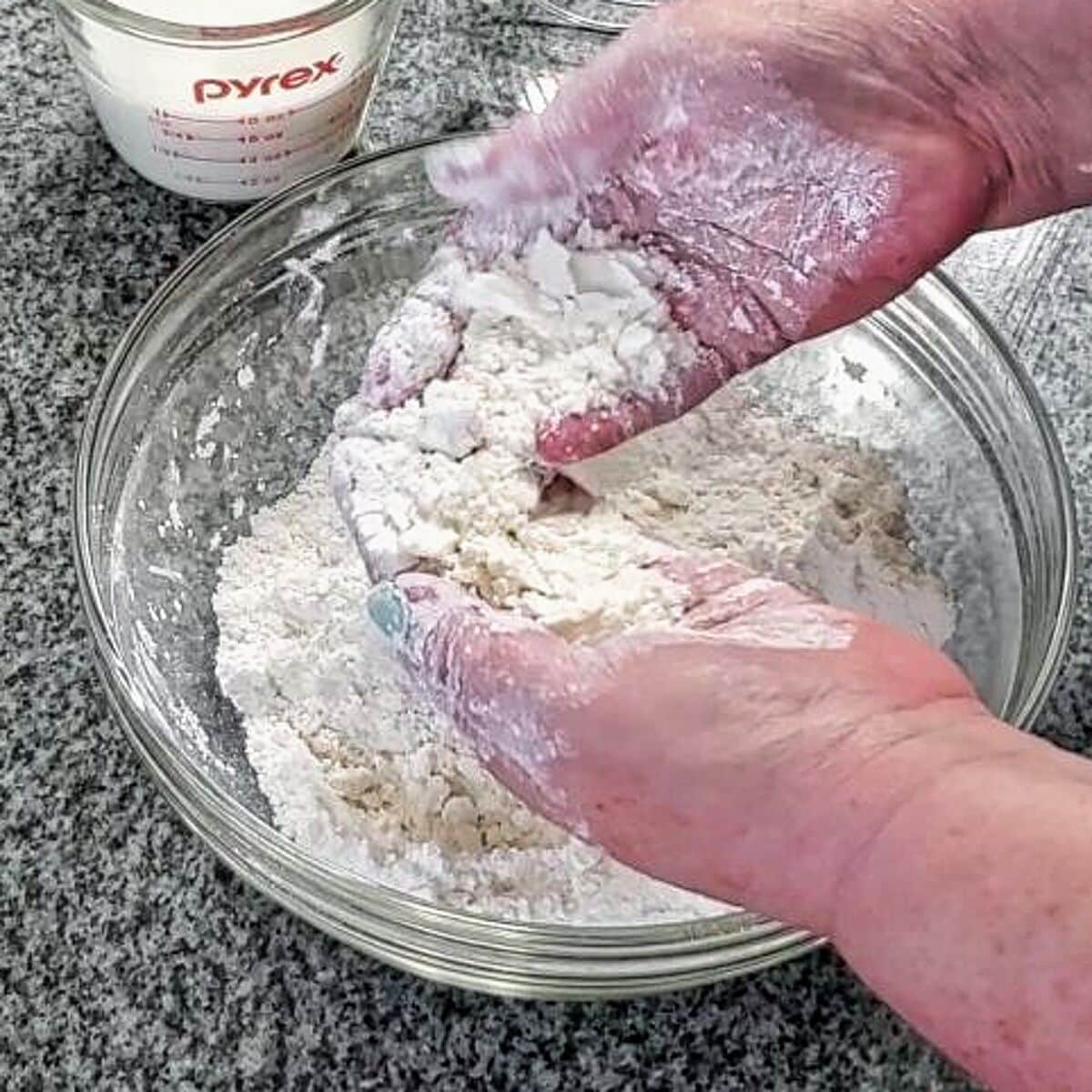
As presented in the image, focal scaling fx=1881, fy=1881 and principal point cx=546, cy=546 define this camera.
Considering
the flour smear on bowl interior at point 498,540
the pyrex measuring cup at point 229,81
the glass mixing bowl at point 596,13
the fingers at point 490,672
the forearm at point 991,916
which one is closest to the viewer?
the forearm at point 991,916

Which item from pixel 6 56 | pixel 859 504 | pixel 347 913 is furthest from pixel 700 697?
pixel 6 56

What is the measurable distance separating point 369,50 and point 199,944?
53cm

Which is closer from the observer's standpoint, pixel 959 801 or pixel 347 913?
pixel 959 801

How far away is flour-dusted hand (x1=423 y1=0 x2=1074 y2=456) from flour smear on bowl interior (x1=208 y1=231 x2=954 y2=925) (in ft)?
0.08

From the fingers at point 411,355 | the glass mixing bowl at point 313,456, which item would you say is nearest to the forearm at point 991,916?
the glass mixing bowl at point 313,456

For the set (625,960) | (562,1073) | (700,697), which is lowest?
(562,1073)

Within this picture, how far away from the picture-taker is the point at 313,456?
1075 millimetres

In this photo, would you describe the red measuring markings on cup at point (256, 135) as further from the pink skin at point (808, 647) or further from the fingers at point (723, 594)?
the fingers at point (723, 594)

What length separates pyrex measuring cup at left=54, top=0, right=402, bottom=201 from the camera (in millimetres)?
1043

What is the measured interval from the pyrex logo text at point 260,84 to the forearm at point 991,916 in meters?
0.60

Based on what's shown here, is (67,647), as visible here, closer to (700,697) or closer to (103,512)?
(103,512)

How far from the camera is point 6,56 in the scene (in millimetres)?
1248

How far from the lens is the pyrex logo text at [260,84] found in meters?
1.07

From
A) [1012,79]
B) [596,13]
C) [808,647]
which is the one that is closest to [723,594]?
[808,647]
